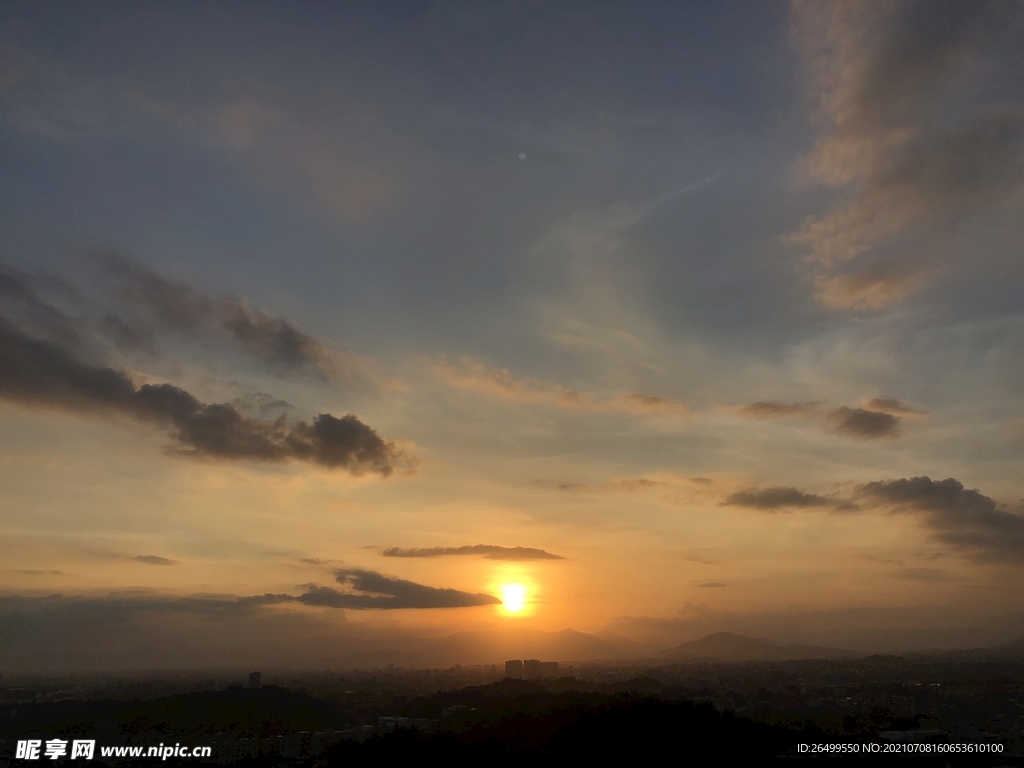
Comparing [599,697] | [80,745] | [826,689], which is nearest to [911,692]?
[826,689]

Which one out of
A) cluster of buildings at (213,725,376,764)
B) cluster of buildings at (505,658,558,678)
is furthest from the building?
cluster of buildings at (213,725,376,764)

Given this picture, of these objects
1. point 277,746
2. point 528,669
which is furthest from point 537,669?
point 277,746

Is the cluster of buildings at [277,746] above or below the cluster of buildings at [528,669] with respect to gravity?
above

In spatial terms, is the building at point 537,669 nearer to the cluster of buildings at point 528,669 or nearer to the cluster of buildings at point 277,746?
the cluster of buildings at point 528,669

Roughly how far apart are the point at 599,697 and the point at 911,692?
56479mm

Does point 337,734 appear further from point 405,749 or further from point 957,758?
point 957,758

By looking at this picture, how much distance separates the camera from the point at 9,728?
64688 mm

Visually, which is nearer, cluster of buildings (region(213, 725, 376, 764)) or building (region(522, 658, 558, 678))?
cluster of buildings (region(213, 725, 376, 764))

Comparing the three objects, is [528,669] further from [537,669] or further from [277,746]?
[277,746]


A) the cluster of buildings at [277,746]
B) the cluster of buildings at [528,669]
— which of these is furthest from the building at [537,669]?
the cluster of buildings at [277,746]

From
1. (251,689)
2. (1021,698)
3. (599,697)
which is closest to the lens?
(599,697)

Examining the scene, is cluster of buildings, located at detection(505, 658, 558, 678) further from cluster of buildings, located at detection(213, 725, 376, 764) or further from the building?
cluster of buildings, located at detection(213, 725, 376, 764)

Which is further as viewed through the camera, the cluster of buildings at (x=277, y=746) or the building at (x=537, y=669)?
the building at (x=537, y=669)

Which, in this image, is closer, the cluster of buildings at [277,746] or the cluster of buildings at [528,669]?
the cluster of buildings at [277,746]
